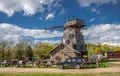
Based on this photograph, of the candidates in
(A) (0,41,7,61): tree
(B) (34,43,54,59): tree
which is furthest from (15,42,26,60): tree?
(B) (34,43,54,59): tree

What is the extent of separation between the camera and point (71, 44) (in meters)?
55.9

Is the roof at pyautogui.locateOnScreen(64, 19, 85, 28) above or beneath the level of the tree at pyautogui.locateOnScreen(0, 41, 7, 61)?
above

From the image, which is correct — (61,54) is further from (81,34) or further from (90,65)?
(90,65)

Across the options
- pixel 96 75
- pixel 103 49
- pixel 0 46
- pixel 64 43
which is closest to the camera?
pixel 96 75

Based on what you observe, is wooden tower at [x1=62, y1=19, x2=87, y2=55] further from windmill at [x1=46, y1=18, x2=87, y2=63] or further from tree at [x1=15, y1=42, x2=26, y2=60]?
tree at [x1=15, y1=42, x2=26, y2=60]

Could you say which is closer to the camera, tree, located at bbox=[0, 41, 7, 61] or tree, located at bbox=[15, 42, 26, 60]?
tree, located at bbox=[0, 41, 7, 61]

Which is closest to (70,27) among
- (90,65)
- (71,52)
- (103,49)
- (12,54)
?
(71,52)

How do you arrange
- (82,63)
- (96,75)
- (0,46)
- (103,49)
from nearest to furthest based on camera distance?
(96,75)
(82,63)
(0,46)
(103,49)

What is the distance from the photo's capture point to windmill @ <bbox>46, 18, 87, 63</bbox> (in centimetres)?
5359

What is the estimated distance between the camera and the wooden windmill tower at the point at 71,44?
5353 centimetres

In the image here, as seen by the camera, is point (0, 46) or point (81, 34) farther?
point (0, 46)

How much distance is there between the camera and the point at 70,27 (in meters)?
59.0

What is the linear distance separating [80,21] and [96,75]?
35752 mm

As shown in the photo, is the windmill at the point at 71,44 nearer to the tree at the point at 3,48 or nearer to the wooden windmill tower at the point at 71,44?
the wooden windmill tower at the point at 71,44
